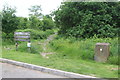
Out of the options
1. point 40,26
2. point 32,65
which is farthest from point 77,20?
point 40,26

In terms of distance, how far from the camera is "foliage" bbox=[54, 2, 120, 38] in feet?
41.4

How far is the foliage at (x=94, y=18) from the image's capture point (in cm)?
1262

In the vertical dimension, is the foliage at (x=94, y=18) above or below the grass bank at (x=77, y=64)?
above

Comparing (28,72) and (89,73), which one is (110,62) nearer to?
(89,73)

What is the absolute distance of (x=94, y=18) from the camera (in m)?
12.8

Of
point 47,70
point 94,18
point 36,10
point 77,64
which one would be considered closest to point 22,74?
point 47,70

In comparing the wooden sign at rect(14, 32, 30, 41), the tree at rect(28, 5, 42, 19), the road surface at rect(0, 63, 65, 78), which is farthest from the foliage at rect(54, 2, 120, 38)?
the tree at rect(28, 5, 42, 19)

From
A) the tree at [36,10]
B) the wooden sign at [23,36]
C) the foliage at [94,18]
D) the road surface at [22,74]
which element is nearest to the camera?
the road surface at [22,74]

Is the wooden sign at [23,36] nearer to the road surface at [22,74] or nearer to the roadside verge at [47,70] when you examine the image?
the roadside verge at [47,70]

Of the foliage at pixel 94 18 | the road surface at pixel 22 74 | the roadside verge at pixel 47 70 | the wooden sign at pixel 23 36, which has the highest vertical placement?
the foliage at pixel 94 18

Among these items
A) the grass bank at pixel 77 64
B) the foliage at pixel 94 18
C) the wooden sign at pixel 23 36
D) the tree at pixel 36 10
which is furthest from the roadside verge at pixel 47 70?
the tree at pixel 36 10

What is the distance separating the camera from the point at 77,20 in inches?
559

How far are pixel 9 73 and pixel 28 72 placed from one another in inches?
25.9

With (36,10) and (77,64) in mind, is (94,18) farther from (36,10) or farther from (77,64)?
(36,10)
